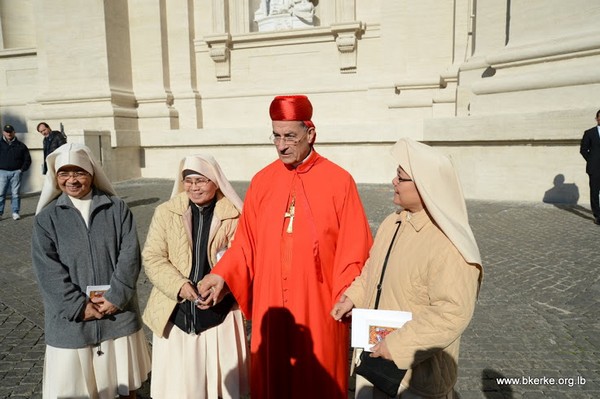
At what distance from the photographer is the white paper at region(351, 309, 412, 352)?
1876mm

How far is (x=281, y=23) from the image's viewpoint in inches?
558

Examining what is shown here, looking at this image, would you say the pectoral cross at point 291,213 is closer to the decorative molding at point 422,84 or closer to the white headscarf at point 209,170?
the white headscarf at point 209,170

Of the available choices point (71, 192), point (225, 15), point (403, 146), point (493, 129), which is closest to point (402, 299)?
point (403, 146)

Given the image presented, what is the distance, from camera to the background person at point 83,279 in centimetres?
243

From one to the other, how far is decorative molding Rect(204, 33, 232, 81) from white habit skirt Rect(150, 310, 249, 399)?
12.7 m

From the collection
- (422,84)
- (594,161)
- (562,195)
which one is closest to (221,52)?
(422,84)

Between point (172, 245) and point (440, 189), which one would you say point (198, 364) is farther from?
Answer: point (440, 189)

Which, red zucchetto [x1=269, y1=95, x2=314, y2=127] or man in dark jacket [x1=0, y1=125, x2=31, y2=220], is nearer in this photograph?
red zucchetto [x1=269, y1=95, x2=314, y2=127]

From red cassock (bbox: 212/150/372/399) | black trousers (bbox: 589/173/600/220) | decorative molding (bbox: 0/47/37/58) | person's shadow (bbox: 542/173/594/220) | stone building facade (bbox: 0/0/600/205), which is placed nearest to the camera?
red cassock (bbox: 212/150/372/399)

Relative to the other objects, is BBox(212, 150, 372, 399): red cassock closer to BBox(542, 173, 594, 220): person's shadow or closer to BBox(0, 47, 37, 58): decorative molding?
BBox(542, 173, 594, 220): person's shadow

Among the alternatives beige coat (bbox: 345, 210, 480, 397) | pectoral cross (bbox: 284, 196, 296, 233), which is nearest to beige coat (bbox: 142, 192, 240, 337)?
pectoral cross (bbox: 284, 196, 296, 233)

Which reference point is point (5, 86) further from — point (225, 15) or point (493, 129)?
point (493, 129)

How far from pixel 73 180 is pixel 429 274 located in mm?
1929

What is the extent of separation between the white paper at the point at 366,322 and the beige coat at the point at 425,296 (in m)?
0.08
